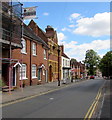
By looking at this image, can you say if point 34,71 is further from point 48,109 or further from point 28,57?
point 48,109

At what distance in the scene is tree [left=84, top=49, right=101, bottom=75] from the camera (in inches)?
4151

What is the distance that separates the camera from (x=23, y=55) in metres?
23.4

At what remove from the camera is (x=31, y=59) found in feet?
85.3

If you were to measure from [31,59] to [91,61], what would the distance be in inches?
3316

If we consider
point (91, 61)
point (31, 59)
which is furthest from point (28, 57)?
point (91, 61)

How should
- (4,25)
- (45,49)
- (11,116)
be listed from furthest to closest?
(45,49), (4,25), (11,116)

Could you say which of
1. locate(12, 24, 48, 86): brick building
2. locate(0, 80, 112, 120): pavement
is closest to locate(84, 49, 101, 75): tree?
locate(12, 24, 48, 86): brick building

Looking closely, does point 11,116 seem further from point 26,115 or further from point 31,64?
point 31,64

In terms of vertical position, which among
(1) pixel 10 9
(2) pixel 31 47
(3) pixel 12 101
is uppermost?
(1) pixel 10 9

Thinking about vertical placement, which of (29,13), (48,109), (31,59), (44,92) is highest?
(29,13)

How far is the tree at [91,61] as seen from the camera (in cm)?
10544

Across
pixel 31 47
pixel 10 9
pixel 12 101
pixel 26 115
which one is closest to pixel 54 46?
pixel 31 47

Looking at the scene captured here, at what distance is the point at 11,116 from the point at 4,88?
10.1 meters

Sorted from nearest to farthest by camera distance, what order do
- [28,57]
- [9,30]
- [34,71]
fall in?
1. [9,30]
2. [28,57]
3. [34,71]
